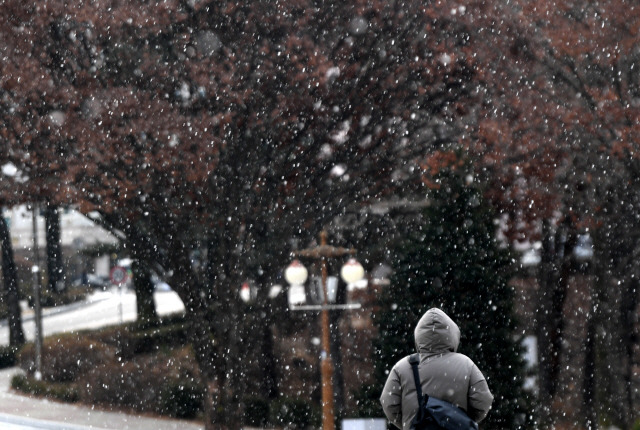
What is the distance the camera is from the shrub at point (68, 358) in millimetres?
23359

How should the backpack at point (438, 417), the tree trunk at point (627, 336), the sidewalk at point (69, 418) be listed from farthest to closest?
1. the sidewalk at point (69, 418)
2. the tree trunk at point (627, 336)
3. the backpack at point (438, 417)

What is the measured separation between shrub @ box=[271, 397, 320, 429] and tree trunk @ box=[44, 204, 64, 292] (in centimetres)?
1265

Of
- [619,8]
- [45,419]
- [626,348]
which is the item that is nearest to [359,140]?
[619,8]

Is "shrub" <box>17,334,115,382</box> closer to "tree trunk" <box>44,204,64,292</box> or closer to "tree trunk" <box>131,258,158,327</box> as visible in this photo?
"tree trunk" <box>131,258,158,327</box>

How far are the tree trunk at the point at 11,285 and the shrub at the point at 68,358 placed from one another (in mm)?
3238

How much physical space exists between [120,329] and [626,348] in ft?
53.0

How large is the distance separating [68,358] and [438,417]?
21.0 m

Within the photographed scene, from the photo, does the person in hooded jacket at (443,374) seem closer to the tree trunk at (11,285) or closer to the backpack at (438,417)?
the backpack at (438,417)

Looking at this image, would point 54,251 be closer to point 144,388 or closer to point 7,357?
point 7,357

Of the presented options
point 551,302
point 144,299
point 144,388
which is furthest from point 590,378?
point 144,299

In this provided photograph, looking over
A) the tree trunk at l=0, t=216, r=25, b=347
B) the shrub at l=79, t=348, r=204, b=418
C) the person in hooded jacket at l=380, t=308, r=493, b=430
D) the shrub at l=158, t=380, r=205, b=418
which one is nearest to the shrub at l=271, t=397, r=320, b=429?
the shrub at l=79, t=348, r=204, b=418

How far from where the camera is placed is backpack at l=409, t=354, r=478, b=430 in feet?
14.2

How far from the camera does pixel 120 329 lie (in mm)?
26422

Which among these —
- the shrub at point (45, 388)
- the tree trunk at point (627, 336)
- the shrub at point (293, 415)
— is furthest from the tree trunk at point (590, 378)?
the shrub at point (45, 388)
